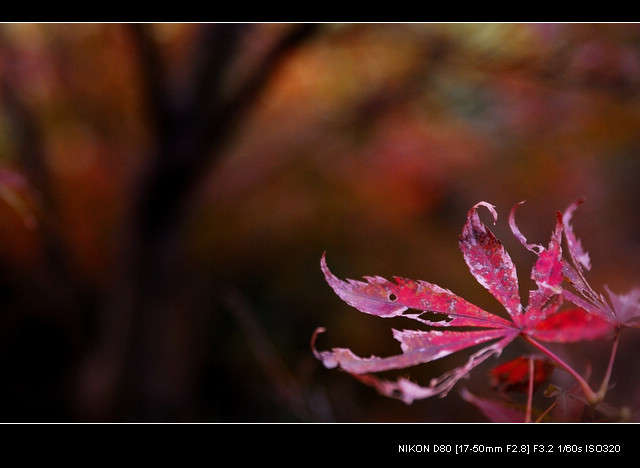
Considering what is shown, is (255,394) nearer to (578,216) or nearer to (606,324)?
(578,216)

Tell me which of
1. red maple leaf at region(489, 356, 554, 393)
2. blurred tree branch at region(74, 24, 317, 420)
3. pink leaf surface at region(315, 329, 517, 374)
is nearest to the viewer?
pink leaf surface at region(315, 329, 517, 374)

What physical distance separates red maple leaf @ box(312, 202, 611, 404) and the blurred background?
0.51 meters

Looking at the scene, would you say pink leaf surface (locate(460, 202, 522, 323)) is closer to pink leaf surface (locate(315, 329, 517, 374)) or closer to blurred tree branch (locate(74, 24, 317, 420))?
pink leaf surface (locate(315, 329, 517, 374))

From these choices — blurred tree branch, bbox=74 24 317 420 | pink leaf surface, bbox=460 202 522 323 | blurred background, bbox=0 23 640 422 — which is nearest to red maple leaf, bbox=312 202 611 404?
pink leaf surface, bbox=460 202 522 323

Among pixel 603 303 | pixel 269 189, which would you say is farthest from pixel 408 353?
pixel 269 189

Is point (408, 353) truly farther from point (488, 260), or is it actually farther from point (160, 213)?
point (160, 213)

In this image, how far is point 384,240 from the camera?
2584 mm

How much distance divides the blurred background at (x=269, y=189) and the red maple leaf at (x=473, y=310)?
1.69 feet

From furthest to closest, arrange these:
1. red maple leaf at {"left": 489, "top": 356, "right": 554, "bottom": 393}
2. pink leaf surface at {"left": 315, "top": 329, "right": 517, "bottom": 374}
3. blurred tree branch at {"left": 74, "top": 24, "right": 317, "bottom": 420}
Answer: blurred tree branch at {"left": 74, "top": 24, "right": 317, "bottom": 420} < red maple leaf at {"left": 489, "top": 356, "right": 554, "bottom": 393} < pink leaf surface at {"left": 315, "top": 329, "right": 517, "bottom": 374}

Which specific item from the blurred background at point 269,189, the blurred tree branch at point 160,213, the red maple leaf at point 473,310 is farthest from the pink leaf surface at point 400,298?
the blurred tree branch at point 160,213

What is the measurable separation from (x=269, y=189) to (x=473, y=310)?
7.09 ft

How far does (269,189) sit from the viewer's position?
2.59 m

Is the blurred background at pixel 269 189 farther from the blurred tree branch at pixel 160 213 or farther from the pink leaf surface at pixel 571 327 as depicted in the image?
the pink leaf surface at pixel 571 327

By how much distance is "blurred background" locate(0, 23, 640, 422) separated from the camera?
4.53 feet
